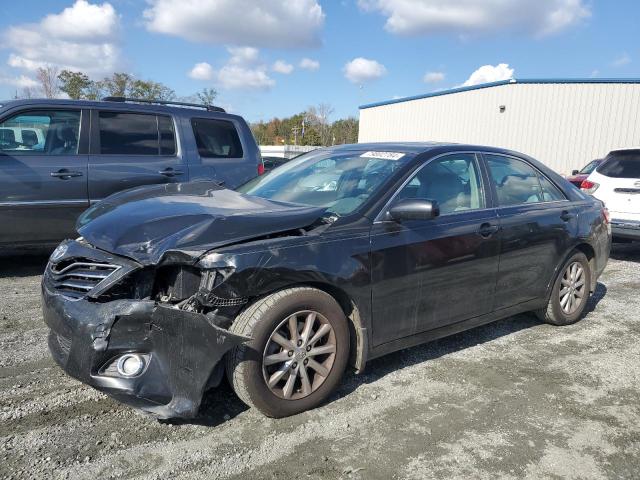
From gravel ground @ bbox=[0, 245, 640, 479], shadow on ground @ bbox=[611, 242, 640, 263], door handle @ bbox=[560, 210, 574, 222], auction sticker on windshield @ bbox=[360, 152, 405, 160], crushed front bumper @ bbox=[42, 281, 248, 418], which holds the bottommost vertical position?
gravel ground @ bbox=[0, 245, 640, 479]

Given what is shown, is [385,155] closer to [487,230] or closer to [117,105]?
[487,230]

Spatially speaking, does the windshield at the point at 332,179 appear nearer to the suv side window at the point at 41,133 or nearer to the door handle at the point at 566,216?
the door handle at the point at 566,216

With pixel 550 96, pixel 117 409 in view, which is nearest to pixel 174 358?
pixel 117 409

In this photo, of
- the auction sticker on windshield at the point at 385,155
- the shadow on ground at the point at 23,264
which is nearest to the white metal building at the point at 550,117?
the auction sticker on windshield at the point at 385,155

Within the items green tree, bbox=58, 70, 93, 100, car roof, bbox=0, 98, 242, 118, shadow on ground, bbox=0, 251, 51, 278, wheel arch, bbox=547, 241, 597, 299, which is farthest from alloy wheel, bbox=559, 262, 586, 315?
green tree, bbox=58, 70, 93, 100

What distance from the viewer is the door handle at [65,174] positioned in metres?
5.51

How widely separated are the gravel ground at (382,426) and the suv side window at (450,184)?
1.20m

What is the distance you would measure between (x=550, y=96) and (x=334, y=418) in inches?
898

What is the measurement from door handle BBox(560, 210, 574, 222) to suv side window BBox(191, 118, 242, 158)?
4.02 metres

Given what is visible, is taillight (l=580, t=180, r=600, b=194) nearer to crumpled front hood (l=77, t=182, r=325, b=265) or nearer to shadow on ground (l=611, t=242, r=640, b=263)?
shadow on ground (l=611, t=242, r=640, b=263)

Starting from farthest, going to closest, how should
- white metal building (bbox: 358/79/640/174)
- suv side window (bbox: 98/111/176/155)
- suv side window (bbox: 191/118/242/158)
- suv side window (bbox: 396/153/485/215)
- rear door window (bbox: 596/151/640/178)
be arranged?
white metal building (bbox: 358/79/640/174) → rear door window (bbox: 596/151/640/178) → suv side window (bbox: 191/118/242/158) → suv side window (bbox: 98/111/176/155) → suv side window (bbox: 396/153/485/215)

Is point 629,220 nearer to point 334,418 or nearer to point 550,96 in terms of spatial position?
point 334,418

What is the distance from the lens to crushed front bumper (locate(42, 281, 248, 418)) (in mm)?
2633

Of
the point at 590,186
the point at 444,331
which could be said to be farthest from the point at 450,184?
the point at 590,186
